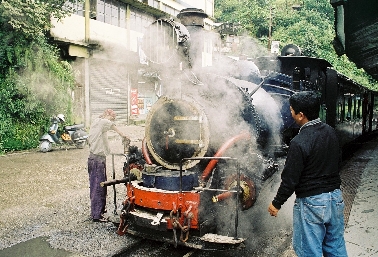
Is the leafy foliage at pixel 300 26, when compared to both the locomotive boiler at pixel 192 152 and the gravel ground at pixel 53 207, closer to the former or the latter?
the gravel ground at pixel 53 207

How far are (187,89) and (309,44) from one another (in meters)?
26.1

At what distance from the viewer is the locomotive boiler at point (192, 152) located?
4.02m

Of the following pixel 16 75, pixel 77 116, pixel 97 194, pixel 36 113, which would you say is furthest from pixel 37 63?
pixel 97 194

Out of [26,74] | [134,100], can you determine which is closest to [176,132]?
[26,74]

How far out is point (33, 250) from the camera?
173 inches

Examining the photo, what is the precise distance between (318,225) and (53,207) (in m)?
5.00

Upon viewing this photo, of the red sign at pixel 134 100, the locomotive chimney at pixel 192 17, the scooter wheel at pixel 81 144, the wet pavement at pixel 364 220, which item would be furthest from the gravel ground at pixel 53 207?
the red sign at pixel 134 100

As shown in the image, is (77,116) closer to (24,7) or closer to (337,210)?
(24,7)

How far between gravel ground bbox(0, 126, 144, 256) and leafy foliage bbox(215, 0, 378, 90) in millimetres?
20220

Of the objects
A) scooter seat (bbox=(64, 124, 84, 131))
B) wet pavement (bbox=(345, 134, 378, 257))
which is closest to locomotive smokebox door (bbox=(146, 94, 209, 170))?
wet pavement (bbox=(345, 134, 378, 257))

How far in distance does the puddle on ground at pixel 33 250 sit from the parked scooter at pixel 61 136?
25.7 feet

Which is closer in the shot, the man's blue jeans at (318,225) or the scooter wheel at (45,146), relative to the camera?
the man's blue jeans at (318,225)

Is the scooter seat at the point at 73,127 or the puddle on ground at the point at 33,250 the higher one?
the scooter seat at the point at 73,127

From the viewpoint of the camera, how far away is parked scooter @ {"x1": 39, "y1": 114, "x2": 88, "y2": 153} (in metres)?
11.9
